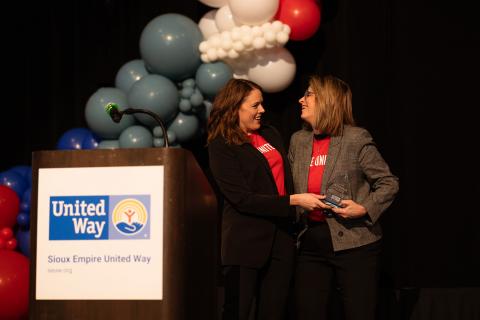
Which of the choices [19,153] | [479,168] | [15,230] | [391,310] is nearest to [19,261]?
[15,230]

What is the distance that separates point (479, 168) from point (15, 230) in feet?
9.76

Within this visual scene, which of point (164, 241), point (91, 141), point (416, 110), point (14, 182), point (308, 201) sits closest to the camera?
point (164, 241)

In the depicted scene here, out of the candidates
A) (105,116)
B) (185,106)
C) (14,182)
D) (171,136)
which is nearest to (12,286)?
(14,182)

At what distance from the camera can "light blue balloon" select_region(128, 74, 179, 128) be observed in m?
3.42

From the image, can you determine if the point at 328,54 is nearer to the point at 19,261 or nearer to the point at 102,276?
the point at 19,261

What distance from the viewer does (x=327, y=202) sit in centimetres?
240

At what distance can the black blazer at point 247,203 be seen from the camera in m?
2.44

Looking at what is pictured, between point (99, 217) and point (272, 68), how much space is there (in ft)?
6.37

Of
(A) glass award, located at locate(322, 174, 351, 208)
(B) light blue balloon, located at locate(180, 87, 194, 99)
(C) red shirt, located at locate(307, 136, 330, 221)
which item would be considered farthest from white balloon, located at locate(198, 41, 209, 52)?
(A) glass award, located at locate(322, 174, 351, 208)

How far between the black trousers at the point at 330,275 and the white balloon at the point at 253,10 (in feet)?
4.56

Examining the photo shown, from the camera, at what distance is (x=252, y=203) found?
244 centimetres

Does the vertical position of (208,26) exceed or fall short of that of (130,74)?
it exceeds it

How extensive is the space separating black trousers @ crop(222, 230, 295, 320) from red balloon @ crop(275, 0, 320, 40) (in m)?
1.47

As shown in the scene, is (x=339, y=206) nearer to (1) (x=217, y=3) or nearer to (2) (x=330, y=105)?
(2) (x=330, y=105)
